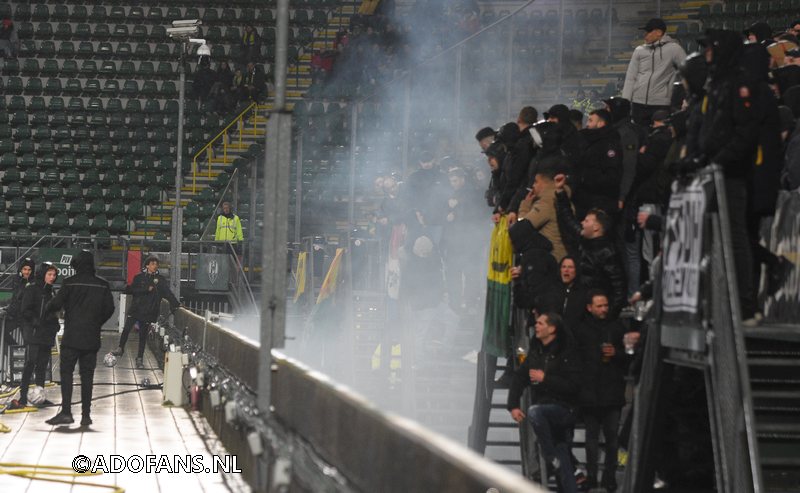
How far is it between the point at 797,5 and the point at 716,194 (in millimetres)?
19247

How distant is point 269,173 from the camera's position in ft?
29.7

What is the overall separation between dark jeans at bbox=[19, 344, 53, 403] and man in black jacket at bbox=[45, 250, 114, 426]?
1.75 m

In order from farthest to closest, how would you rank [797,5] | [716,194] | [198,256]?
[198,256]
[797,5]
[716,194]

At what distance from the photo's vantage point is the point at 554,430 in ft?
34.8

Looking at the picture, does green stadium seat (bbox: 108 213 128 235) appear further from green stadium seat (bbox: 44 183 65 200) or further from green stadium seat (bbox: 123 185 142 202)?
green stadium seat (bbox: 44 183 65 200)

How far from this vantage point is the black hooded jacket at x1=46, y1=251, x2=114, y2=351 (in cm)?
1592

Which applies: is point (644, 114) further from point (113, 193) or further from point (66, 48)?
point (66, 48)

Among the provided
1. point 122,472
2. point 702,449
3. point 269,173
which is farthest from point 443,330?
point 269,173

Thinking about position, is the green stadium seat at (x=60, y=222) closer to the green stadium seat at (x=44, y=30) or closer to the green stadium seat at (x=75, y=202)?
the green stadium seat at (x=75, y=202)

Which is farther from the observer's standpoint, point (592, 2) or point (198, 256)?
point (198, 256)

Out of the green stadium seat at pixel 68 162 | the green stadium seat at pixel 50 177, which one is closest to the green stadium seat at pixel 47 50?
the green stadium seat at pixel 68 162

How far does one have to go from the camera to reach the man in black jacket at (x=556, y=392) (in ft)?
34.4

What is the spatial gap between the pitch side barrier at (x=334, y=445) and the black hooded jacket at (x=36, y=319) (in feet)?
21.0

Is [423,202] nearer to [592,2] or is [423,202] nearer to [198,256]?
[592,2]
